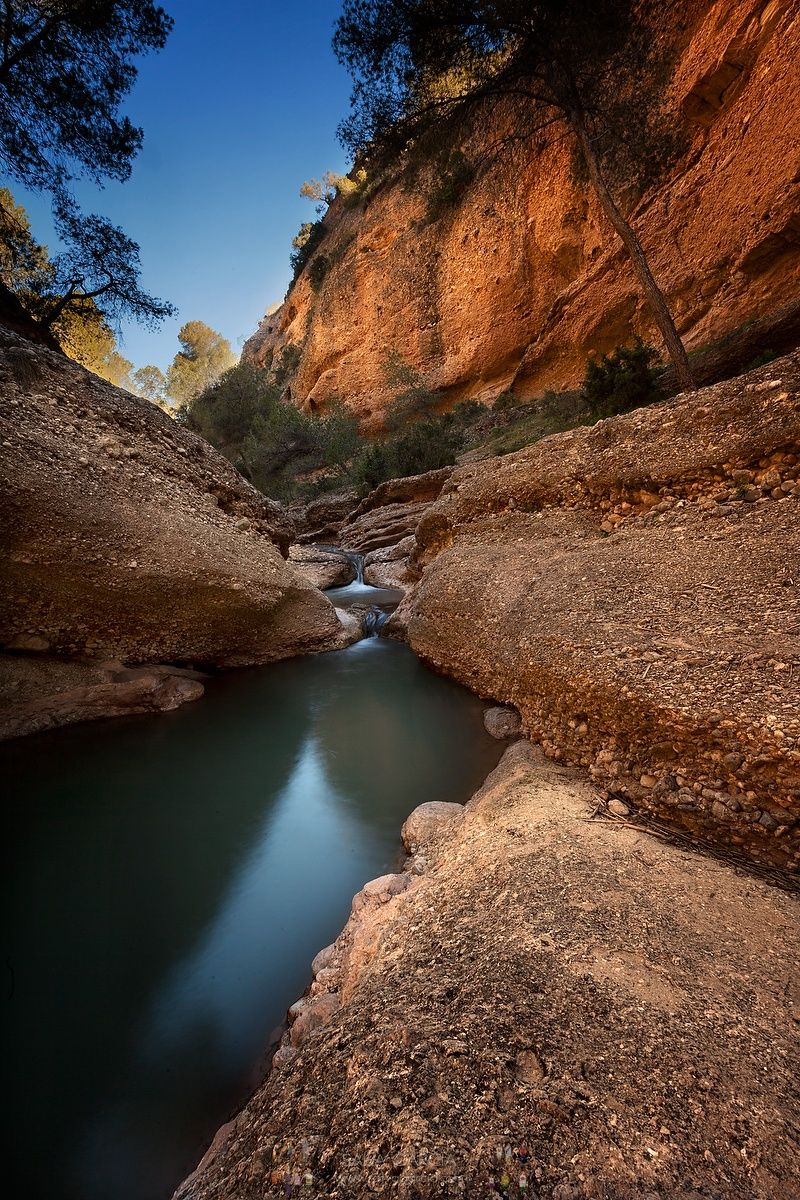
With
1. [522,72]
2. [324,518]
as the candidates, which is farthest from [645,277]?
[324,518]

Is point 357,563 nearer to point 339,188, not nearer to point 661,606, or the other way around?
point 661,606

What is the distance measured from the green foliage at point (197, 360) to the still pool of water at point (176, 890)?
153 feet

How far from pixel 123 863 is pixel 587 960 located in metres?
3.31

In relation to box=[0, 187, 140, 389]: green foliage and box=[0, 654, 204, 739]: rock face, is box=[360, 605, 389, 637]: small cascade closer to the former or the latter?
box=[0, 654, 204, 739]: rock face

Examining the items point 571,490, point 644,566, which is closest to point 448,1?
point 571,490

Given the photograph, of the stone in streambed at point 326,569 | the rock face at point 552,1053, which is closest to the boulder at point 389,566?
the stone in streambed at point 326,569

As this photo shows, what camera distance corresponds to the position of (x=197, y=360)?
46.1 meters

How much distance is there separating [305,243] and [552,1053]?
49165mm

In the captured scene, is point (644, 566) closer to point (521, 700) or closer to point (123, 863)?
point (521, 700)

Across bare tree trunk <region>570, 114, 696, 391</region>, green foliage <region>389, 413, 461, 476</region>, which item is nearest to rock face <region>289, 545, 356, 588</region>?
green foliage <region>389, 413, 461, 476</region>

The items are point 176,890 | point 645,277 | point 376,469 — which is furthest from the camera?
point 376,469

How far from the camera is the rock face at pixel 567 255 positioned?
1025 cm

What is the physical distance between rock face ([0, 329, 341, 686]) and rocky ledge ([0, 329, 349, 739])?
0.04 feet

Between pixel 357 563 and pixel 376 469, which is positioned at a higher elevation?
pixel 376 469
